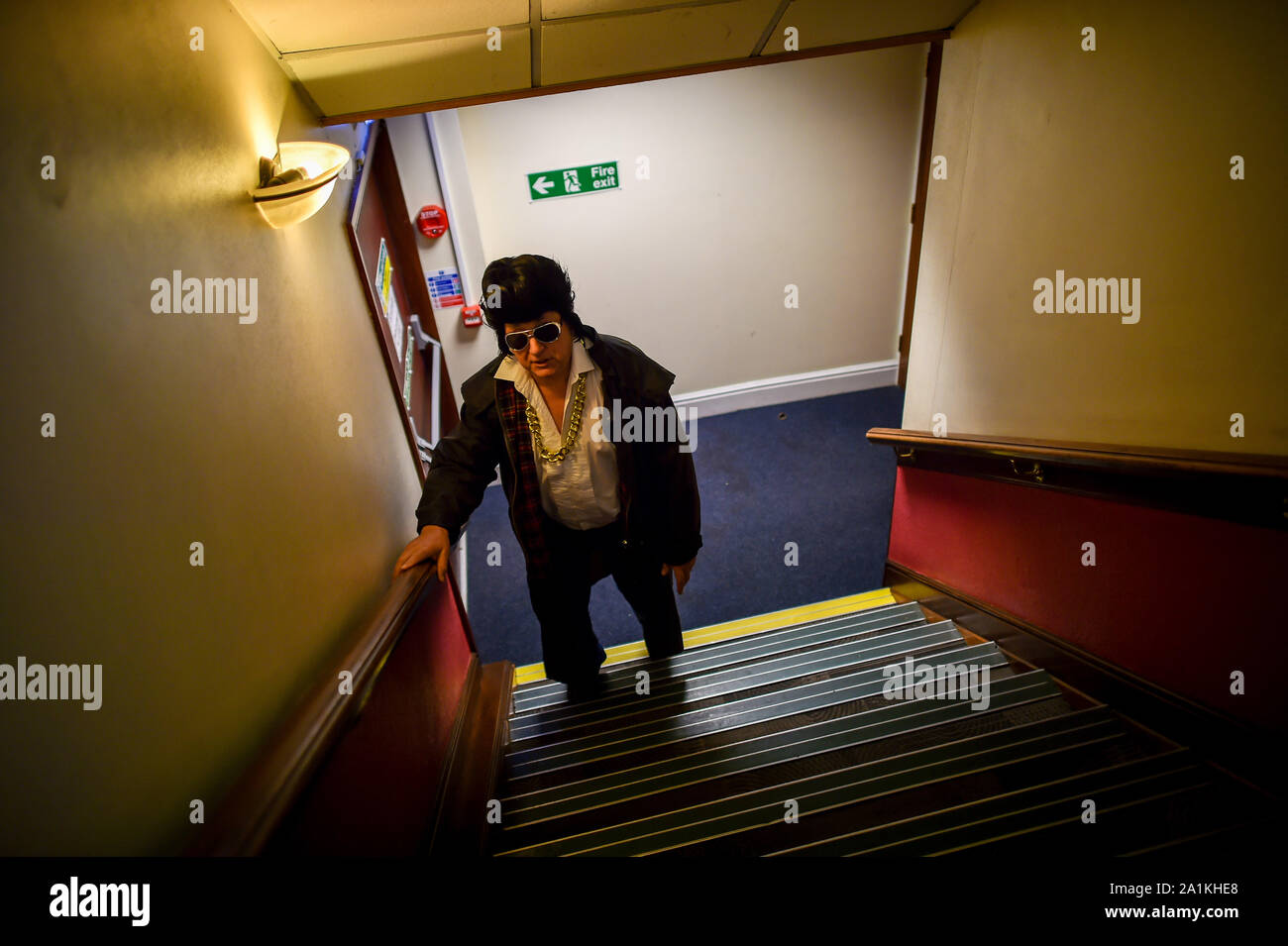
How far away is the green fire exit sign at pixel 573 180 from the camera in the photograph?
4.77m

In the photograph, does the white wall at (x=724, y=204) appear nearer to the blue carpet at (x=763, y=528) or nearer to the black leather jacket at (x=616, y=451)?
the blue carpet at (x=763, y=528)

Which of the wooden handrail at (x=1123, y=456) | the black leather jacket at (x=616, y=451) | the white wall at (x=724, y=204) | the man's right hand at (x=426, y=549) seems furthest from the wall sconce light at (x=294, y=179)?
the white wall at (x=724, y=204)

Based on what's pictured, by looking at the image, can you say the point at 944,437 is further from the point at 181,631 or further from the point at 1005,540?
the point at 181,631

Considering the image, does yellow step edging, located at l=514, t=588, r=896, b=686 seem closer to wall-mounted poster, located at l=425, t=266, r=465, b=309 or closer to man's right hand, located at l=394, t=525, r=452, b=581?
man's right hand, located at l=394, t=525, r=452, b=581

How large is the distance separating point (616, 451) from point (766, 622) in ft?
5.60

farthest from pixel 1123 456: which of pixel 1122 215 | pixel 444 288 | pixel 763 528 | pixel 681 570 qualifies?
pixel 444 288

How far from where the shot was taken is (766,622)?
3.39m

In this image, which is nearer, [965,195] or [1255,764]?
[1255,764]

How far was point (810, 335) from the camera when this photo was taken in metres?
5.65

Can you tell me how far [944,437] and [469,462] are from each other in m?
1.96

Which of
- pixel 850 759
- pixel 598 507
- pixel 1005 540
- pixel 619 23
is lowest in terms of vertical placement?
pixel 850 759
